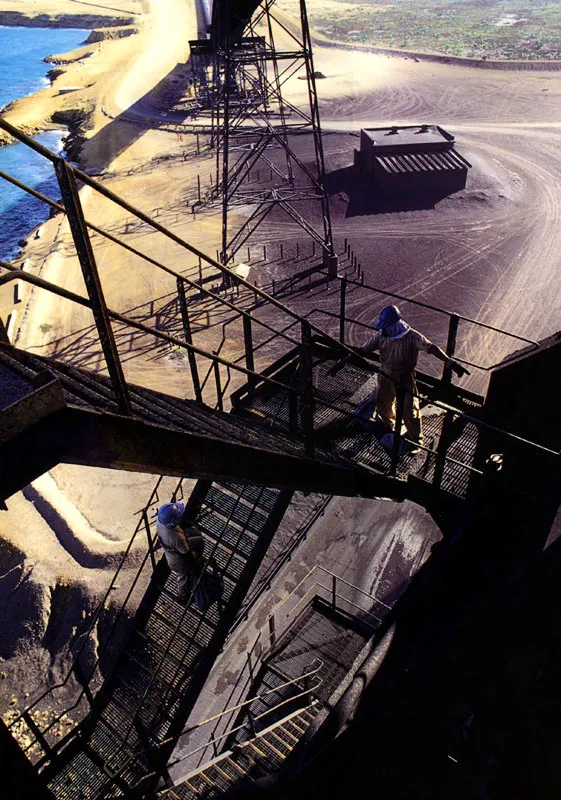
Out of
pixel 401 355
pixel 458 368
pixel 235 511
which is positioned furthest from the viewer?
pixel 235 511

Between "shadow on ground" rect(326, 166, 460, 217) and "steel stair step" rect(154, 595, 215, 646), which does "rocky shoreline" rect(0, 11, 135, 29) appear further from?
"steel stair step" rect(154, 595, 215, 646)

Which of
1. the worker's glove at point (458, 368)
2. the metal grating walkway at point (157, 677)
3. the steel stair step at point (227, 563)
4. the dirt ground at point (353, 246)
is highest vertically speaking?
the dirt ground at point (353, 246)

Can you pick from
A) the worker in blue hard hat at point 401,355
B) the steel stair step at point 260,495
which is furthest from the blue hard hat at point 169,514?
the worker in blue hard hat at point 401,355

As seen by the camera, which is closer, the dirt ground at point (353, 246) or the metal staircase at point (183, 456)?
the metal staircase at point (183, 456)

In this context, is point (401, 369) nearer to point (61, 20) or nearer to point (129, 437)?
point (129, 437)

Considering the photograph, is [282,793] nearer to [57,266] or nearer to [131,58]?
[57,266]

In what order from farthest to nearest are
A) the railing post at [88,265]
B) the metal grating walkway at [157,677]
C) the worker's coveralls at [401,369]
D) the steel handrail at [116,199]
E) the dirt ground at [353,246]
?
the dirt ground at [353,246], the worker's coveralls at [401,369], the metal grating walkway at [157,677], the railing post at [88,265], the steel handrail at [116,199]

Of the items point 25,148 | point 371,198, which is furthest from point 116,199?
point 25,148

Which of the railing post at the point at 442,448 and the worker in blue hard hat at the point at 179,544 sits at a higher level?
the railing post at the point at 442,448

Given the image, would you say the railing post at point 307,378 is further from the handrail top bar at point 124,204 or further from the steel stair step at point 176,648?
the steel stair step at point 176,648
